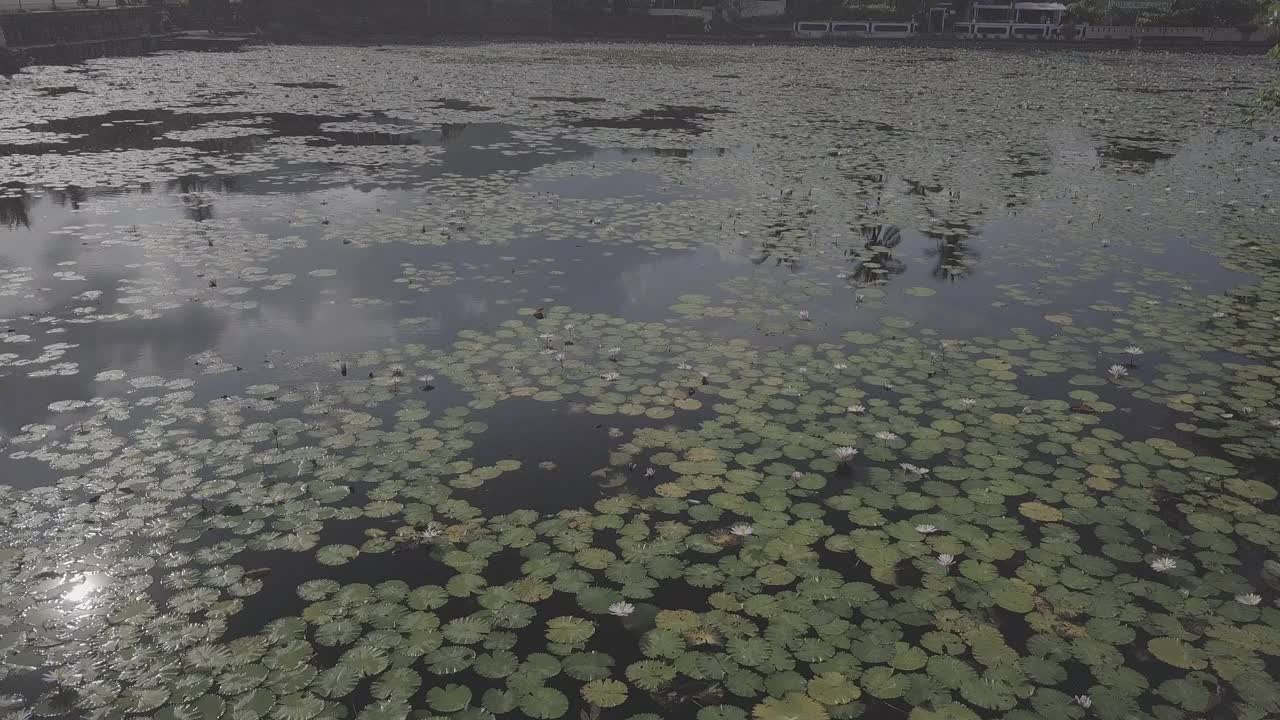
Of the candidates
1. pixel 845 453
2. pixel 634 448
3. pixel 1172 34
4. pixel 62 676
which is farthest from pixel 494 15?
pixel 62 676

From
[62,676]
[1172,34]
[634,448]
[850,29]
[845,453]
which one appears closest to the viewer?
[62,676]

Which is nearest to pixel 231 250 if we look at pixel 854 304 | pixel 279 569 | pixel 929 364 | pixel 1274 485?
pixel 279 569

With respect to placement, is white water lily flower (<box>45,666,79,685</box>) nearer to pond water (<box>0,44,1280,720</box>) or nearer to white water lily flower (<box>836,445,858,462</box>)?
pond water (<box>0,44,1280,720</box>)

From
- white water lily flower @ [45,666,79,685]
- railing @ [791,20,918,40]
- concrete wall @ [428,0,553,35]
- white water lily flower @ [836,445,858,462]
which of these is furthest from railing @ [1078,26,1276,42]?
white water lily flower @ [45,666,79,685]

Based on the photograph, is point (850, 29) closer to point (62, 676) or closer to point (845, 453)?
point (845, 453)

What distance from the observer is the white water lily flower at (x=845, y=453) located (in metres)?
4.62

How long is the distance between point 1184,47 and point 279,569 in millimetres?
55462

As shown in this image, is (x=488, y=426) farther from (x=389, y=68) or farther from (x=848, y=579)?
Result: (x=389, y=68)

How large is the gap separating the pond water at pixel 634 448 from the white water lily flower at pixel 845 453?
0.02 m

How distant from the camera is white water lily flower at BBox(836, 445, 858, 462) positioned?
4.62 m

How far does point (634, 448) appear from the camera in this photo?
4.88 metres

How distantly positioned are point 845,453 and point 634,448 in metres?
1.27

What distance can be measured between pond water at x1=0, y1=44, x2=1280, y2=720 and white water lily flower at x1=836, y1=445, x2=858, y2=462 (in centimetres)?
2

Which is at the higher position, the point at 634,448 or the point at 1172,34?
the point at 1172,34
